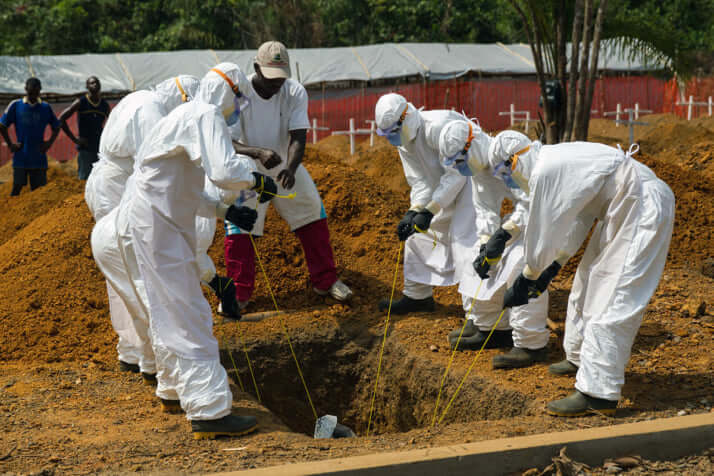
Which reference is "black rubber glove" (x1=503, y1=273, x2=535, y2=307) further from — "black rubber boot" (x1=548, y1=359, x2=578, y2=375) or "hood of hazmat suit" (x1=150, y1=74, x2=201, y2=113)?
"hood of hazmat suit" (x1=150, y1=74, x2=201, y2=113)

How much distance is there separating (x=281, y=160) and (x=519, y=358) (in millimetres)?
2291

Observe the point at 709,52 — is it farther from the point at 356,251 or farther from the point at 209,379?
the point at 209,379

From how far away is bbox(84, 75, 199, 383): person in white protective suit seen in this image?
15.9 feet

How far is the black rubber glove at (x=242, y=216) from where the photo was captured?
4277 millimetres

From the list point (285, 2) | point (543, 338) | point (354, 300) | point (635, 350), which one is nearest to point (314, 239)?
point (354, 300)

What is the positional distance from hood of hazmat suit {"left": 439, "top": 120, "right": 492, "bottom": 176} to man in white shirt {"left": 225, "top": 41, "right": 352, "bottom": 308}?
1.26 metres

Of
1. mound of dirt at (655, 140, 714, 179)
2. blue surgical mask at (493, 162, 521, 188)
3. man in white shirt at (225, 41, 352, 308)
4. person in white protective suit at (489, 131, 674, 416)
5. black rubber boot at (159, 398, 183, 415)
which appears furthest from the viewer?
mound of dirt at (655, 140, 714, 179)

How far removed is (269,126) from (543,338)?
8.87 feet

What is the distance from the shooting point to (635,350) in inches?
206

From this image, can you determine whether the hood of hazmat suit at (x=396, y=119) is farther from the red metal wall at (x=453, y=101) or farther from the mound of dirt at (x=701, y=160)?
the red metal wall at (x=453, y=101)

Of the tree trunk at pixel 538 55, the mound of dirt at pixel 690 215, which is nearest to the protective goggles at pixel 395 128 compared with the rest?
the mound of dirt at pixel 690 215

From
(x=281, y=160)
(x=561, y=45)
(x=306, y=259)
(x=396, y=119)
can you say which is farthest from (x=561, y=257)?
(x=561, y=45)

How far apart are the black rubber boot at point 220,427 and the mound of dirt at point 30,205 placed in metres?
6.85

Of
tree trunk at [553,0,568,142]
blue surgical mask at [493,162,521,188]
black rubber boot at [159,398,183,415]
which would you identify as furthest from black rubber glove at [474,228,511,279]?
tree trunk at [553,0,568,142]
